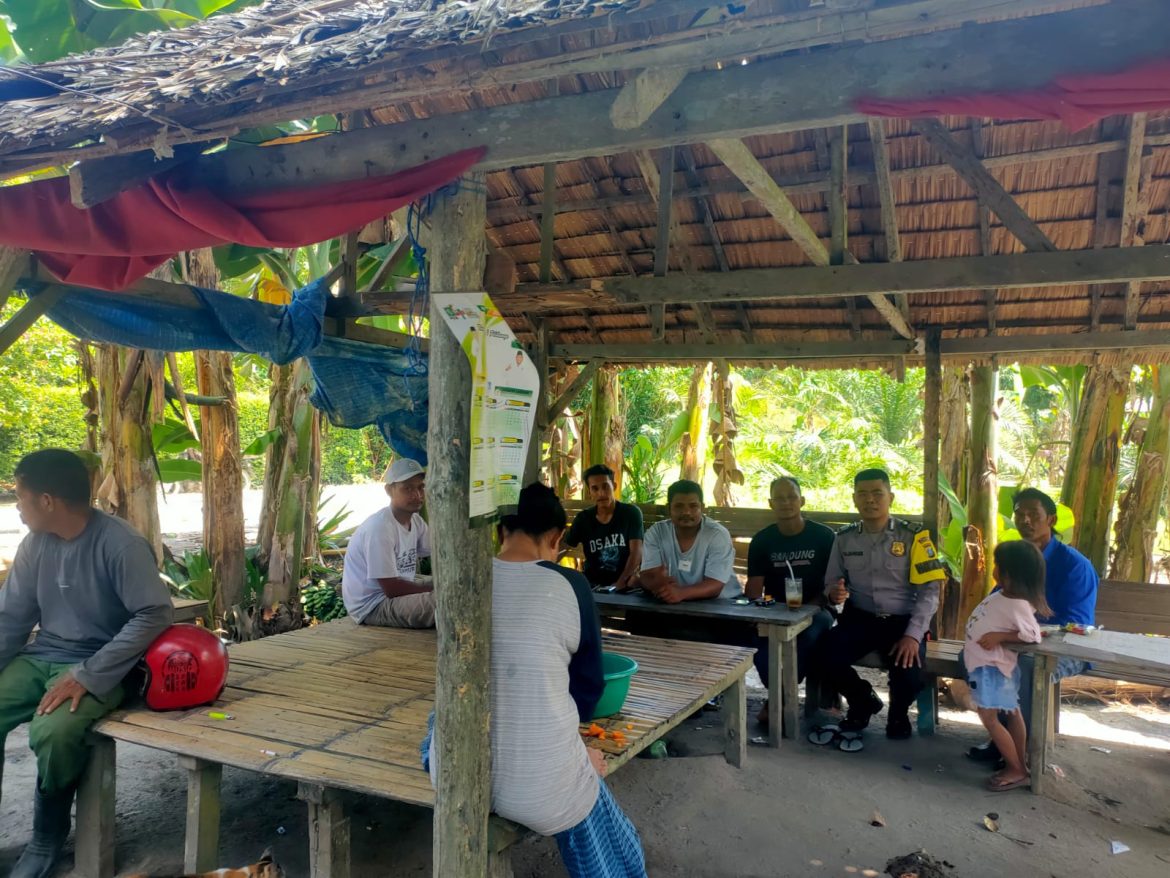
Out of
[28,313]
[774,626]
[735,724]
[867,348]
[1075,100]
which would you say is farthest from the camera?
[867,348]

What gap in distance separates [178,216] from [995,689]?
4.36 metres

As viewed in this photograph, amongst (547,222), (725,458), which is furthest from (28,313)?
(725,458)

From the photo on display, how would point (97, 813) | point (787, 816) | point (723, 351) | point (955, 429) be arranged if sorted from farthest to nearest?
point (955, 429)
point (723, 351)
point (787, 816)
point (97, 813)

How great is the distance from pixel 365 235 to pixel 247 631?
3.48 metres

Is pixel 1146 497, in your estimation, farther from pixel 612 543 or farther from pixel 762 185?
pixel 762 185

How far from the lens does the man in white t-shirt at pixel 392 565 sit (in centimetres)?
468

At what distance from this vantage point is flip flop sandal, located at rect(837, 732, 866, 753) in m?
4.75

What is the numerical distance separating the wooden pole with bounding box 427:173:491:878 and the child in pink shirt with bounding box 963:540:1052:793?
117 inches

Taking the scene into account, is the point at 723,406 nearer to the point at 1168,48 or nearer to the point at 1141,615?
the point at 1141,615

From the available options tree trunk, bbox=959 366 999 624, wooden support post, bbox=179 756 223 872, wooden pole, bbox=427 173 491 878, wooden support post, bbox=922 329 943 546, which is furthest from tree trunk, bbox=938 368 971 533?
wooden support post, bbox=179 756 223 872

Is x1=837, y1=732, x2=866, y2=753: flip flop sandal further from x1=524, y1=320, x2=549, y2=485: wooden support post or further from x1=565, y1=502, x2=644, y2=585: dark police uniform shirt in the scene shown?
x1=524, y1=320, x2=549, y2=485: wooden support post

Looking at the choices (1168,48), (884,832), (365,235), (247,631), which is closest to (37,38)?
(365,235)

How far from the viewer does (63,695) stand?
125 inches

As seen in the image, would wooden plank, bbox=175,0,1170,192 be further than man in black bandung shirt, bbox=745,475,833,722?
No
